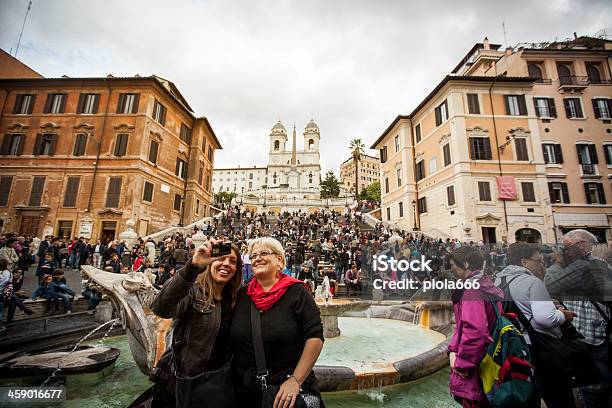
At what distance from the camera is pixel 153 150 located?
2286 cm

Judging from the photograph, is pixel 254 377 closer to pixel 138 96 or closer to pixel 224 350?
pixel 224 350

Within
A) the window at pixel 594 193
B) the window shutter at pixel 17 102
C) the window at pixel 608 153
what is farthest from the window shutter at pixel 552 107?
the window shutter at pixel 17 102

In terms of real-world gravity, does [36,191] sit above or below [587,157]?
below

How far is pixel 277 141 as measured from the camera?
9719cm

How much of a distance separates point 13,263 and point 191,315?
1100 centimetres

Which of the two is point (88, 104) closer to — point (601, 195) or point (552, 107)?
point (552, 107)

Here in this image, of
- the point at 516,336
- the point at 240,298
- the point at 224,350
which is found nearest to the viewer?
the point at 224,350

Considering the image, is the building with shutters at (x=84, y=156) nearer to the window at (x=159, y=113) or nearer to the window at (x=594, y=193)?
the window at (x=159, y=113)

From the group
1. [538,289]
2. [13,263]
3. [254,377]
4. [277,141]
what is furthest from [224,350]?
[277,141]

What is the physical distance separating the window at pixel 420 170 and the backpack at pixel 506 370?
25.2 metres

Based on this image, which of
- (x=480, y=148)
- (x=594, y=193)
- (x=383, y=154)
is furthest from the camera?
(x=383, y=154)

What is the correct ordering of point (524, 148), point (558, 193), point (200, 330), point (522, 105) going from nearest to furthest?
point (200, 330) → point (558, 193) → point (524, 148) → point (522, 105)

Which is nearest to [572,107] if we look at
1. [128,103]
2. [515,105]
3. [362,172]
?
[515,105]

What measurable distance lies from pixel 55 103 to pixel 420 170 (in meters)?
31.4
